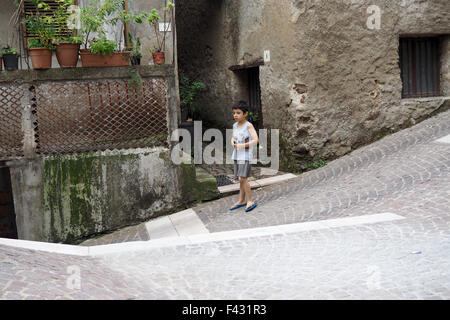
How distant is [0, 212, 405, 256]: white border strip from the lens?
16.3 ft

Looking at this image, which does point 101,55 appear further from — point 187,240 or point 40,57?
point 187,240

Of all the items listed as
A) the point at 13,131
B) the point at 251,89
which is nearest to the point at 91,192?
the point at 13,131

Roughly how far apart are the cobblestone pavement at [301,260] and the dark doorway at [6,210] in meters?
3.70

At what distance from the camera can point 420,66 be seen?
959cm

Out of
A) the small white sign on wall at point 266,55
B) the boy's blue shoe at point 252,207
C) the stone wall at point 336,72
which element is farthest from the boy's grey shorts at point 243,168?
the small white sign on wall at point 266,55

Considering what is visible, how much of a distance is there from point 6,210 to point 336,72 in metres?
6.38

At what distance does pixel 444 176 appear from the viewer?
21.3 feet

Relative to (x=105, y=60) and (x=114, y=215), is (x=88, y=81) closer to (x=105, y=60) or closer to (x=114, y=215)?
(x=105, y=60)

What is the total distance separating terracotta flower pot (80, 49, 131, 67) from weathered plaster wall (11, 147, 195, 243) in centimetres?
142

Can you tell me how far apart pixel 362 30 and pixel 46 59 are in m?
5.55

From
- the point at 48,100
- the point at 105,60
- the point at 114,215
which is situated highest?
the point at 105,60

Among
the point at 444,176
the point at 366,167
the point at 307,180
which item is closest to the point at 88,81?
the point at 307,180

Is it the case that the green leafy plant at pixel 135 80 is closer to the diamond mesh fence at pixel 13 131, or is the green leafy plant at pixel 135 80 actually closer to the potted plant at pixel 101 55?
the potted plant at pixel 101 55

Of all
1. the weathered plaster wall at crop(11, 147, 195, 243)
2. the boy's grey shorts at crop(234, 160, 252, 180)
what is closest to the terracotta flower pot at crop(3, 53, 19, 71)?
the weathered plaster wall at crop(11, 147, 195, 243)
